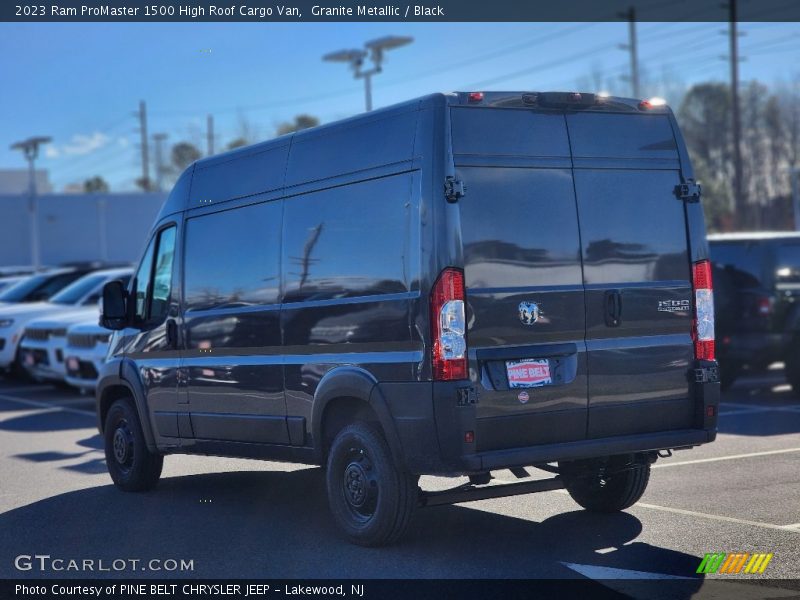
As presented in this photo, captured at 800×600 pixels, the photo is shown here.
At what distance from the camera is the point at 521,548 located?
7.10 metres

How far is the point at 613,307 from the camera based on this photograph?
7273 mm

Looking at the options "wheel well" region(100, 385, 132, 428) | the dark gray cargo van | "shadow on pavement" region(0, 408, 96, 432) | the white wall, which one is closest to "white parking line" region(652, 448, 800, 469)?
the dark gray cargo van

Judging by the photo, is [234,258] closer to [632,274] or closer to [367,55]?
[632,274]

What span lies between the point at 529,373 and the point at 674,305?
1.18 metres

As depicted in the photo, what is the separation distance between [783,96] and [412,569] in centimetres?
6784

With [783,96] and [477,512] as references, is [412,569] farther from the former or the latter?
[783,96]

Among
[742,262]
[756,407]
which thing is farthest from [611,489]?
[742,262]

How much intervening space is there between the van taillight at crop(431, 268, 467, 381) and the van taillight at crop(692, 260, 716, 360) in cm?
172

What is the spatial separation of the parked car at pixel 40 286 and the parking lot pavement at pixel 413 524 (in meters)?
12.1

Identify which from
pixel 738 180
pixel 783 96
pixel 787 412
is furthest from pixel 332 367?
pixel 783 96

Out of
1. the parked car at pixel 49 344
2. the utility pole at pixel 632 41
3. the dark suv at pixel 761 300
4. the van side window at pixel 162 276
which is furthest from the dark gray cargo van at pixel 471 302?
the utility pole at pixel 632 41

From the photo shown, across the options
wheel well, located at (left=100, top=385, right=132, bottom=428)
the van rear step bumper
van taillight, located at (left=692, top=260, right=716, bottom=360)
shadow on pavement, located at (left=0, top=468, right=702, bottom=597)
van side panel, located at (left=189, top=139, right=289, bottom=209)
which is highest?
van side panel, located at (left=189, top=139, right=289, bottom=209)

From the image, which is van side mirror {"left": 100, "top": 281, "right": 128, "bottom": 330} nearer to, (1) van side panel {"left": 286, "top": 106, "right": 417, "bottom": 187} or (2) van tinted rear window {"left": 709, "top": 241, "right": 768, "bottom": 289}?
(1) van side panel {"left": 286, "top": 106, "right": 417, "bottom": 187}

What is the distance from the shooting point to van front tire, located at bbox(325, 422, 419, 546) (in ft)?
23.0
